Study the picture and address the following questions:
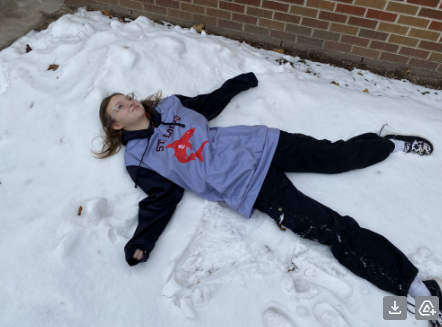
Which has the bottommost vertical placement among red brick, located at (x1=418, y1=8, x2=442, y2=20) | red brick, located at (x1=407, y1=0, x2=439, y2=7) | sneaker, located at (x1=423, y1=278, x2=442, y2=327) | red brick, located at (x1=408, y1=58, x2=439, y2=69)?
sneaker, located at (x1=423, y1=278, x2=442, y2=327)

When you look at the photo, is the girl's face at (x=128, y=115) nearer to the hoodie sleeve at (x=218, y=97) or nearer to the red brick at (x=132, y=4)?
the hoodie sleeve at (x=218, y=97)

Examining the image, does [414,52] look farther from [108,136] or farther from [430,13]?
[108,136]

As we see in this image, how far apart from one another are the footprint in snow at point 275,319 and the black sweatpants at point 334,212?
1.50 feet

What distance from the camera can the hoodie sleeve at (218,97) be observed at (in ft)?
7.40

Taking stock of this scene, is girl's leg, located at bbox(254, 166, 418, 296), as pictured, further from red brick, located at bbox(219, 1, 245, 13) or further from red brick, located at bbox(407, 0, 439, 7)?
red brick, located at bbox(407, 0, 439, 7)

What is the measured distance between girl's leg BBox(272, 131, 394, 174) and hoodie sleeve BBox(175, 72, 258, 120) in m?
0.58

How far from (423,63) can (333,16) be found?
103 cm

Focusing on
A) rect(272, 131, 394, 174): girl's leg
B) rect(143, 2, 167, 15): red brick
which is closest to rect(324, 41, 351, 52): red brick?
rect(272, 131, 394, 174): girl's leg

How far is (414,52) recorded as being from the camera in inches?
114

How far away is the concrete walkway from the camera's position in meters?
2.99

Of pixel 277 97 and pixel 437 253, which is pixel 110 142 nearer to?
pixel 277 97

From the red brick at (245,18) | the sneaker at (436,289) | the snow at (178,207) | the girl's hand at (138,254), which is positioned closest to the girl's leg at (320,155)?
the snow at (178,207)

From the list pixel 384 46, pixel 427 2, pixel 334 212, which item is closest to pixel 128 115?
pixel 334 212

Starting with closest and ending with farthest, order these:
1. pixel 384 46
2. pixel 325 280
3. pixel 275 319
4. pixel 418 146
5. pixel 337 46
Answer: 1. pixel 275 319
2. pixel 325 280
3. pixel 418 146
4. pixel 384 46
5. pixel 337 46
